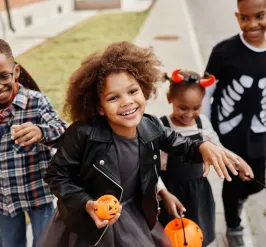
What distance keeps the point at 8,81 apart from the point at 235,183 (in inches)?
70.9

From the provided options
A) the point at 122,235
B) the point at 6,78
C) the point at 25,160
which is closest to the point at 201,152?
the point at 122,235

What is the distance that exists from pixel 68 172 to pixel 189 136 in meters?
0.96

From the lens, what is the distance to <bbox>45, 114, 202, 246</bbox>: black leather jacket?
167cm

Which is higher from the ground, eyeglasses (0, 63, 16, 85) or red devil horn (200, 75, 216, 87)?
eyeglasses (0, 63, 16, 85)

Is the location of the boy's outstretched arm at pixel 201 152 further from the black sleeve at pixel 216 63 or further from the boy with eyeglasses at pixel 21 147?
the black sleeve at pixel 216 63

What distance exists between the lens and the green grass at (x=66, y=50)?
6.87 meters

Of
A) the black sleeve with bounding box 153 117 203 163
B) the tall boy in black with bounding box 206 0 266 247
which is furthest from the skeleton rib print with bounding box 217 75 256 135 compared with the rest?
the black sleeve with bounding box 153 117 203 163

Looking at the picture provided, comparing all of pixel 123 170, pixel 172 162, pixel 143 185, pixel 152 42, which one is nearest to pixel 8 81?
pixel 123 170

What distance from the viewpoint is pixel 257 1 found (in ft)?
7.46

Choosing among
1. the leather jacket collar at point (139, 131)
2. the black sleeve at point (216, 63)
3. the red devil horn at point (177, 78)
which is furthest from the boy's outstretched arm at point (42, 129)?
the black sleeve at point (216, 63)

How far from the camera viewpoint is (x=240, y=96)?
97.0 inches

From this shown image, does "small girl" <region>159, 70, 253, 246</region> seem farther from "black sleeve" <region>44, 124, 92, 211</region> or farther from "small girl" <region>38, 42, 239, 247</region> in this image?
"black sleeve" <region>44, 124, 92, 211</region>

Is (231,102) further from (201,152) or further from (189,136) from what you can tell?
(201,152)

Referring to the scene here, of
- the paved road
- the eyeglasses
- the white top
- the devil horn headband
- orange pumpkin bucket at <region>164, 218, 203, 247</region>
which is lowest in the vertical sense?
the paved road
